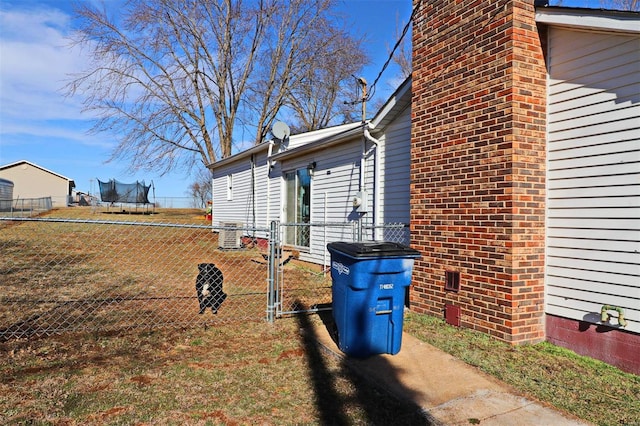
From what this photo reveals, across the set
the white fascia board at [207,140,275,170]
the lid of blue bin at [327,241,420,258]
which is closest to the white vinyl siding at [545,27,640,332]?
the lid of blue bin at [327,241,420,258]

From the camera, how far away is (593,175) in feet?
13.2

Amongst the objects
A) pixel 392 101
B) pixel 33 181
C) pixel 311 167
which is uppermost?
pixel 33 181

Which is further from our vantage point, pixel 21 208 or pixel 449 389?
pixel 21 208

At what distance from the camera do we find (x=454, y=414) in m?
2.91

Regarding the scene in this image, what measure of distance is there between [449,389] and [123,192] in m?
27.8

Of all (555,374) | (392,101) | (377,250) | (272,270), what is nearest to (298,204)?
(392,101)

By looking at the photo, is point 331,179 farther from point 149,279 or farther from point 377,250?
point 377,250

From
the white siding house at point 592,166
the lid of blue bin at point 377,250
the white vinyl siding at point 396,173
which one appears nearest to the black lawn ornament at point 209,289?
the lid of blue bin at point 377,250

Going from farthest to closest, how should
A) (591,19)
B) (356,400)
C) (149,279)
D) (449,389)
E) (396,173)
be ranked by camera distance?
(149,279)
(396,173)
(591,19)
(449,389)
(356,400)

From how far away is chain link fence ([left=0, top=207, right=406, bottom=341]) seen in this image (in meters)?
5.08

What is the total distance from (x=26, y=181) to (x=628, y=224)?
2371 inches

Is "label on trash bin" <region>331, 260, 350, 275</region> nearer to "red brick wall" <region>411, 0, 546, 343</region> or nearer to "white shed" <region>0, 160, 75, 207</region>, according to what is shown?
"red brick wall" <region>411, 0, 546, 343</region>

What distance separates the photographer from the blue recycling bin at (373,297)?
3.83 meters

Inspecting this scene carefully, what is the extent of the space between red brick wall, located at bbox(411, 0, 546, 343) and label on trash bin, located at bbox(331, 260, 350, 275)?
157 centimetres
